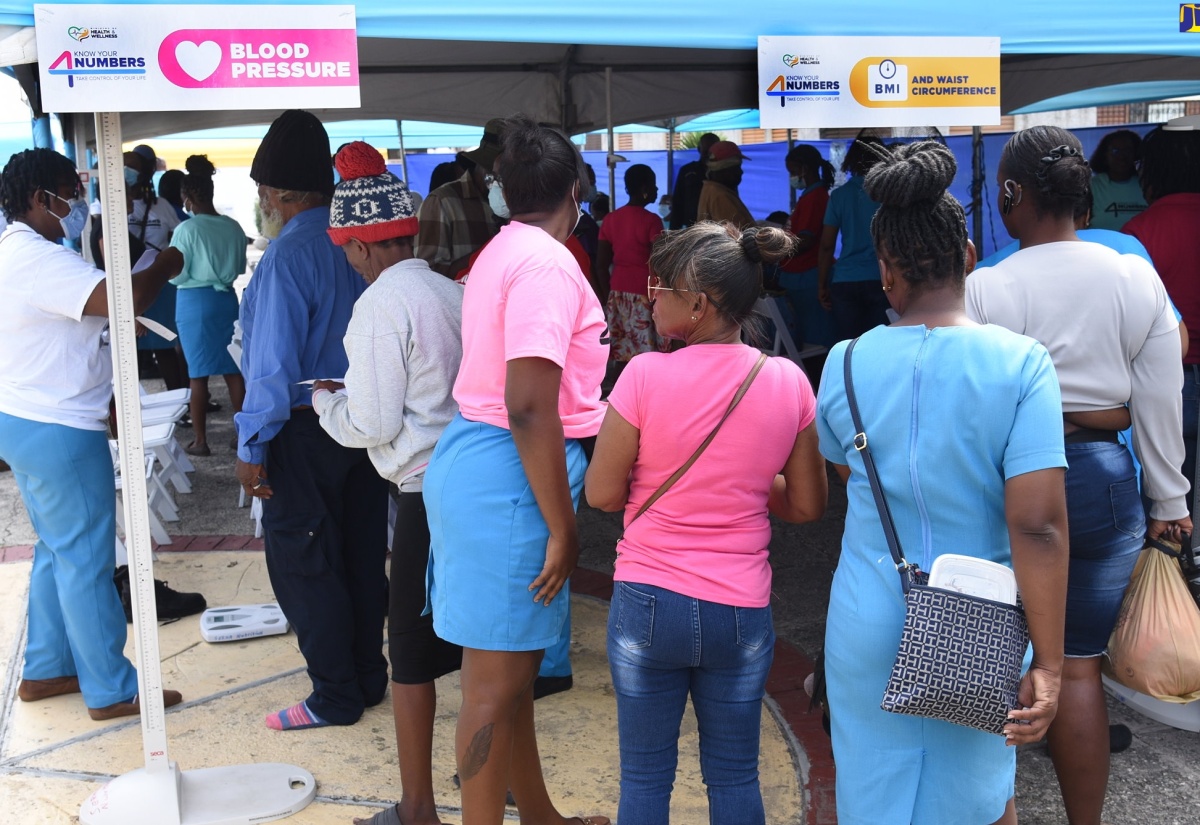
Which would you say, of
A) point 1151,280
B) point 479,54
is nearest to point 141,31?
point 1151,280

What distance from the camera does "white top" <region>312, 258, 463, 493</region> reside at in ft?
9.15

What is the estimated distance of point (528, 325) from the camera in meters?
2.33

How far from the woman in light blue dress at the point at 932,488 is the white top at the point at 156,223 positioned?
766 centimetres

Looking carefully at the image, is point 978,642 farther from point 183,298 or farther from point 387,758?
point 183,298


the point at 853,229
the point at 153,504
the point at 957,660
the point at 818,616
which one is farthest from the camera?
the point at 853,229

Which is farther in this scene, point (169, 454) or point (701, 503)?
point (169, 454)

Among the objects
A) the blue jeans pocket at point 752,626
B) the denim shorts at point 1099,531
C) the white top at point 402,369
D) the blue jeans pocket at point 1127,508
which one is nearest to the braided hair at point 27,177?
the white top at point 402,369

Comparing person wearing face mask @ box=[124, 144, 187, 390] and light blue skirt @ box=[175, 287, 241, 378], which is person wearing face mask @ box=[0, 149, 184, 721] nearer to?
light blue skirt @ box=[175, 287, 241, 378]

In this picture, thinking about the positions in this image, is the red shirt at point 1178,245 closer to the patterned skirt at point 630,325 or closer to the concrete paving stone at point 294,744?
the concrete paving stone at point 294,744

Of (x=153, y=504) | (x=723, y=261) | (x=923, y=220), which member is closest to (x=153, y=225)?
(x=153, y=504)

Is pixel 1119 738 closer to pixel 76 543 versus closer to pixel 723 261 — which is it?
pixel 723 261

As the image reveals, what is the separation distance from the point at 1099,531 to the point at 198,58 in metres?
2.43

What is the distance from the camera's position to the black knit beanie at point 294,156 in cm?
342

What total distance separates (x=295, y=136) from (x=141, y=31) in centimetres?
92
